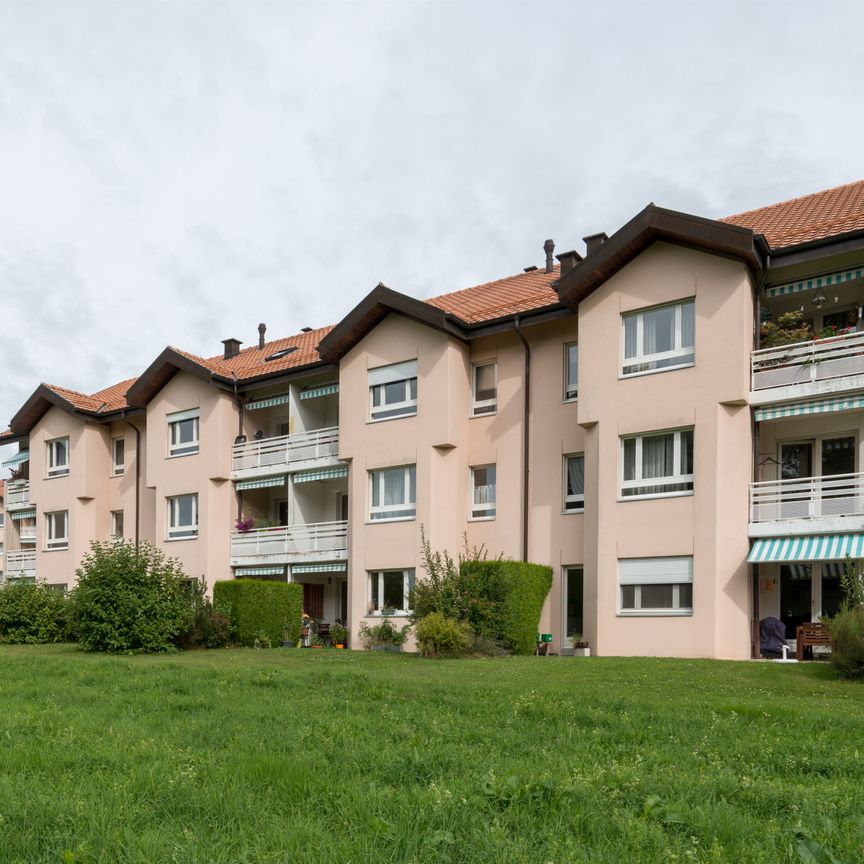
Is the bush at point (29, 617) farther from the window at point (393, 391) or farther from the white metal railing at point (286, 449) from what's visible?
the window at point (393, 391)

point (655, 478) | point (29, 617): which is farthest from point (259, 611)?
point (655, 478)

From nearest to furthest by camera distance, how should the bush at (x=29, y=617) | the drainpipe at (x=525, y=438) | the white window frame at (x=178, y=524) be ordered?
1. the drainpipe at (x=525, y=438)
2. the bush at (x=29, y=617)
3. the white window frame at (x=178, y=524)

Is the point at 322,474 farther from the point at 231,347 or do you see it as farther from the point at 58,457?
the point at 58,457

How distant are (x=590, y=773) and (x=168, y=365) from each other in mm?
30647

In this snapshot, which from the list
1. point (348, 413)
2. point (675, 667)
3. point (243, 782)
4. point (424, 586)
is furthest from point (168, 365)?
point (243, 782)

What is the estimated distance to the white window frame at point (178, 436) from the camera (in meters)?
34.8

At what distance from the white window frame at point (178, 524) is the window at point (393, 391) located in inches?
364

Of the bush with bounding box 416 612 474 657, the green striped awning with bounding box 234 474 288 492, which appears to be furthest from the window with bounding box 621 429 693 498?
the green striped awning with bounding box 234 474 288 492

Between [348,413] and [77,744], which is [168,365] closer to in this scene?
[348,413]

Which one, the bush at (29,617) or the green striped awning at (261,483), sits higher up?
the green striped awning at (261,483)

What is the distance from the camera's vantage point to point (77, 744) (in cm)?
877

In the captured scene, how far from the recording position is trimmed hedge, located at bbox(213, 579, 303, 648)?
89.6 feet

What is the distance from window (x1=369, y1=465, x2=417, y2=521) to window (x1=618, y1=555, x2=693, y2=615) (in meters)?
7.20

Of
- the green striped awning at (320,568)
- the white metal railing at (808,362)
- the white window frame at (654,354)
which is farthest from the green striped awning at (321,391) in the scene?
the white metal railing at (808,362)
